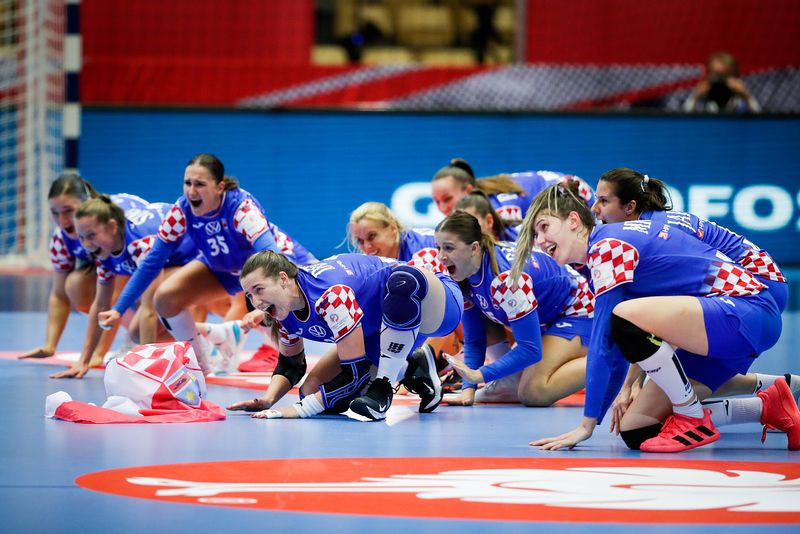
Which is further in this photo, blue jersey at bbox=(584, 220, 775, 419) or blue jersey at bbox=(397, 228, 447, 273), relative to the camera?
blue jersey at bbox=(397, 228, 447, 273)

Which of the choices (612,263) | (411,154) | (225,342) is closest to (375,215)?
(225,342)

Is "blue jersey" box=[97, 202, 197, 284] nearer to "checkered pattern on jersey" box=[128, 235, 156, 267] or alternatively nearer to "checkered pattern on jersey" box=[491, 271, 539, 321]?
"checkered pattern on jersey" box=[128, 235, 156, 267]

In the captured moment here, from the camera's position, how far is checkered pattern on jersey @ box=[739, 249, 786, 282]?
505cm

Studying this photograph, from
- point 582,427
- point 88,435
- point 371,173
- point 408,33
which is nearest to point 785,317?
point 371,173

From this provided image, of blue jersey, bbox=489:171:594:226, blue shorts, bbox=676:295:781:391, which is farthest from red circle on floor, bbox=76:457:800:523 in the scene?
blue jersey, bbox=489:171:594:226

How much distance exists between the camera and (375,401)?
5305 mm

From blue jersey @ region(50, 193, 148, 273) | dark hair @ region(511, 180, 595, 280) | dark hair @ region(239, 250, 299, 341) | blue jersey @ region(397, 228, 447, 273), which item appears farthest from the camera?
blue jersey @ region(50, 193, 148, 273)

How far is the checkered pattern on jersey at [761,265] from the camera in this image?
5047 millimetres

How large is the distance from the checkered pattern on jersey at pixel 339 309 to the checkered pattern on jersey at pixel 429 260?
97 centimetres

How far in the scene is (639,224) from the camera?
15.4ft

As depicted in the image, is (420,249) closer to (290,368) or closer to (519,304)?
(519,304)

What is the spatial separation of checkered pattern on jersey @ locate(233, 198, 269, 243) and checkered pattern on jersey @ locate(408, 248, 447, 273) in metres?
0.97

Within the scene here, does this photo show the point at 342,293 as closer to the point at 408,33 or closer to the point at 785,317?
the point at 785,317

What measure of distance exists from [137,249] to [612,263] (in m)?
3.49
